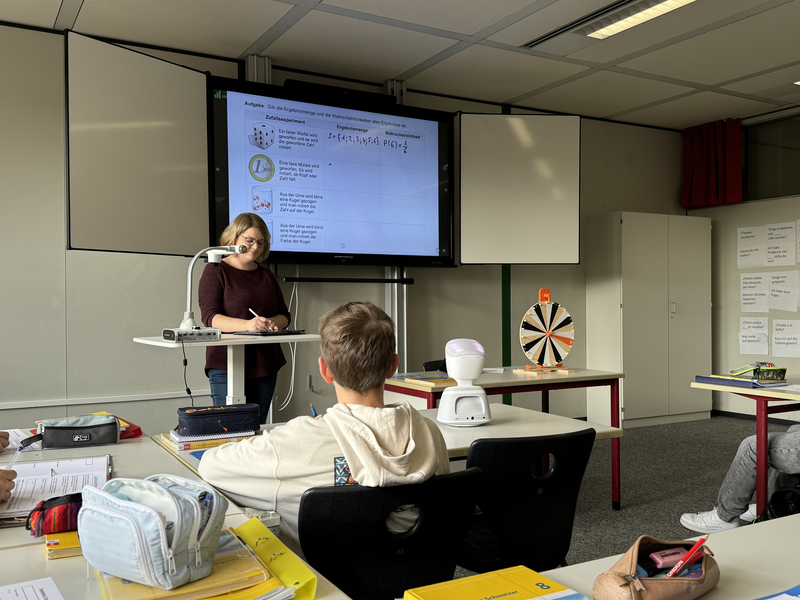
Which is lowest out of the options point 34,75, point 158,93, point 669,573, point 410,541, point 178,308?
point 410,541

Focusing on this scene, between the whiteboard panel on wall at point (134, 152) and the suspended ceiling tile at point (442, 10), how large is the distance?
1007 millimetres

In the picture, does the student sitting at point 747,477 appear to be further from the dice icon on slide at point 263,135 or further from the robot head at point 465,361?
the dice icon on slide at point 263,135

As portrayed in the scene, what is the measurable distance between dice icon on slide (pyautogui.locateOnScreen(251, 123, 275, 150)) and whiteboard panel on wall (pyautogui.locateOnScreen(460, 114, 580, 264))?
146 centimetres

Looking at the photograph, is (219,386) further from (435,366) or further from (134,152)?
(435,366)

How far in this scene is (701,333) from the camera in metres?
6.05

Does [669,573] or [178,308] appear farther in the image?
[178,308]

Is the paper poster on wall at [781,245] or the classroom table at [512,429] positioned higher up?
the paper poster on wall at [781,245]

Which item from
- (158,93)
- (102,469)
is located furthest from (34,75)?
(102,469)

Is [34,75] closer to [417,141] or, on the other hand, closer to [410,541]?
[417,141]

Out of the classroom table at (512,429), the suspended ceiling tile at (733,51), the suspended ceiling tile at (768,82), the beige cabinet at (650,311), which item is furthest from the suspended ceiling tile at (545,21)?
the classroom table at (512,429)

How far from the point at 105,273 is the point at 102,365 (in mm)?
553

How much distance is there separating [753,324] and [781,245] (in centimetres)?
75

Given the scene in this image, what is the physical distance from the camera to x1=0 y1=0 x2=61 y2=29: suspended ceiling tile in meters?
3.42

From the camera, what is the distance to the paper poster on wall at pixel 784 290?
5660 mm
